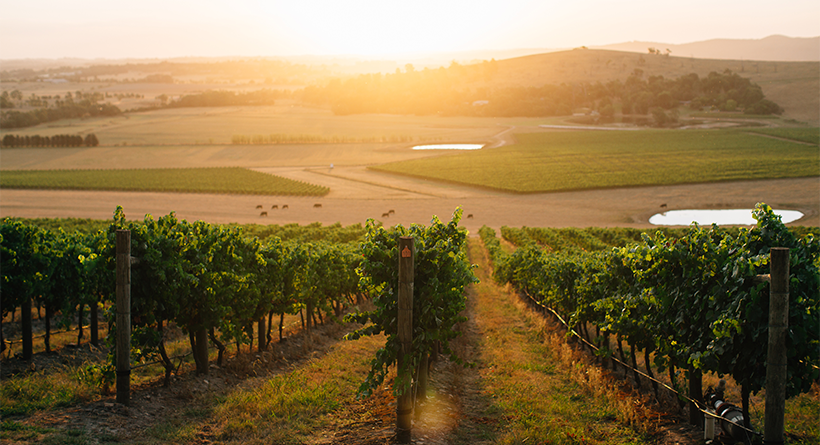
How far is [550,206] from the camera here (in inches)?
2483

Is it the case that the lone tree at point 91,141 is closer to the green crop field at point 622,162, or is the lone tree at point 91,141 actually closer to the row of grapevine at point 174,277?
the green crop field at point 622,162

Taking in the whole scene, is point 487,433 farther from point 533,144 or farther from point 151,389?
point 533,144

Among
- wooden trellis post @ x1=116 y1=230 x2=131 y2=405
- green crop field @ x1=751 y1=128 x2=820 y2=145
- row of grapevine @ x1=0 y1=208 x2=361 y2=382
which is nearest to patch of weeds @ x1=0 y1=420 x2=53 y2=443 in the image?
wooden trellis post @ x1=116 y1=230 x2=131 y2=405

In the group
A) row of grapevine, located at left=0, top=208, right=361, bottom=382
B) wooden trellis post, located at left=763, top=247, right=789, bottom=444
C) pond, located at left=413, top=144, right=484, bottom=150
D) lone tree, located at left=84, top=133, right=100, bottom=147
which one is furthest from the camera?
lone tree, located at left=84, top=133, right=100, bottom=147

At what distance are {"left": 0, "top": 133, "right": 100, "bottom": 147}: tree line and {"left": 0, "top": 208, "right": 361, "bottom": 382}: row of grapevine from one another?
127159 mm

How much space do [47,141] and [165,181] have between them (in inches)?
2499

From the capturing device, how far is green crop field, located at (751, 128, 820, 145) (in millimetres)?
100375

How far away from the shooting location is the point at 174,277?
387 inches

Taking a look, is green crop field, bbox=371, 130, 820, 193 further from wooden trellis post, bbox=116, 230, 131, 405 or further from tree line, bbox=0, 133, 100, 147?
tree line, bbox=0, 133, 100, 147

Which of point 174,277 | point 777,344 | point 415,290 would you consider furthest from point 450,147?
point 777,344

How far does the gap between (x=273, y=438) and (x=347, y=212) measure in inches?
2146

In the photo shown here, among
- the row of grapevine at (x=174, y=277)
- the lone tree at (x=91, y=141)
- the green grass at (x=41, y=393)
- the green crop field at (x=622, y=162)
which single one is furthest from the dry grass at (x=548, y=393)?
the lone tree at (x=91, y=141)

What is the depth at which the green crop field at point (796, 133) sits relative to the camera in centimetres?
10038

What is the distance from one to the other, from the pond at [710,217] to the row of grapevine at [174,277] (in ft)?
158
